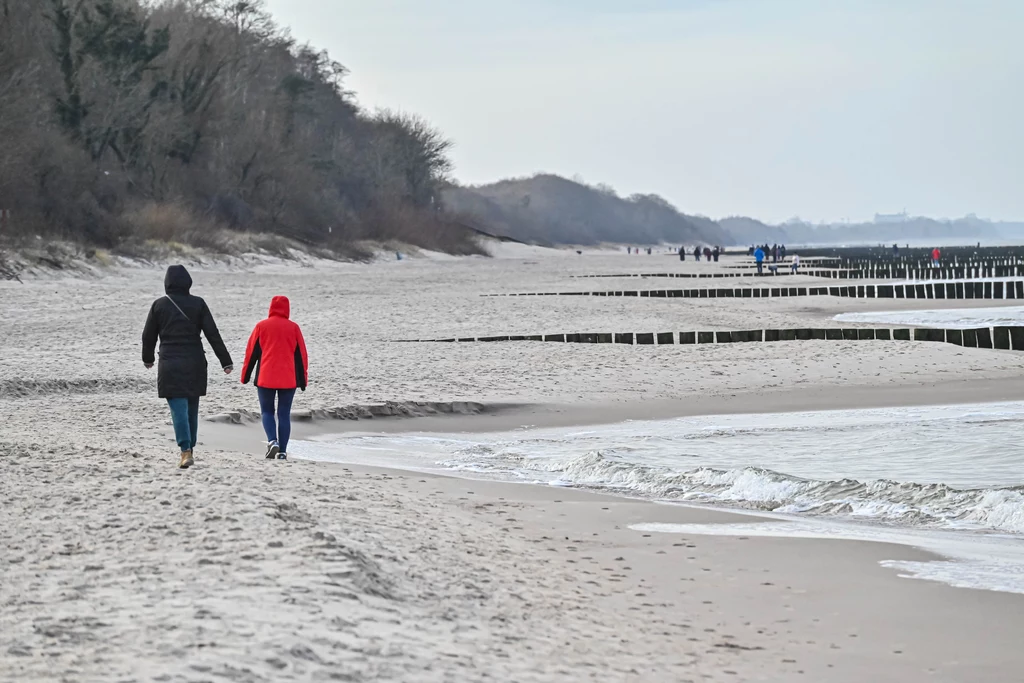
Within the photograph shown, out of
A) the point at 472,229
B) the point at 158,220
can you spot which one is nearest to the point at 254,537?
the point at 158,220

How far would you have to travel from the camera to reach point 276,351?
10.5 metres

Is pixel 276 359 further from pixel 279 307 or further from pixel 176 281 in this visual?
pixel 176 281

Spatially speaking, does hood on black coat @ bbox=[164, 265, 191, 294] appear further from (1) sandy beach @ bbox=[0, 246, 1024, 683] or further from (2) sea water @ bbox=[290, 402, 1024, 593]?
(2) sea water @ bbox=[290, 402, 1024, 593]

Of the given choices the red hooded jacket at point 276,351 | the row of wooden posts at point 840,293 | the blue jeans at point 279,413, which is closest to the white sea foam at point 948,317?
the row of wooden posts at point 840,293

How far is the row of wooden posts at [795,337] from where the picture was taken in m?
23.1

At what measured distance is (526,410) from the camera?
51.7 ft

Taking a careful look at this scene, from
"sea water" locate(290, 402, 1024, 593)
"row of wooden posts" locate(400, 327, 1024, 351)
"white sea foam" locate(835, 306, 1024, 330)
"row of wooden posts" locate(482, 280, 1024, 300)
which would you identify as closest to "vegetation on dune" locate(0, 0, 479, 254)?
"row of wooden posts" locate(482, 280, 1024, 300)

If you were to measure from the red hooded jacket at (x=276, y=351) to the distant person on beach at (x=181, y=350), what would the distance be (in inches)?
21.3

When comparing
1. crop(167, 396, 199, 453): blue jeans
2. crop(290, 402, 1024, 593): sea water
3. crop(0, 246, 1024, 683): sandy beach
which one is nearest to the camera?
crop(0, 246, 1024, 683): sandy beach

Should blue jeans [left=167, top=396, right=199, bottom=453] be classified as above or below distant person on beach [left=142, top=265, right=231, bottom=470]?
below

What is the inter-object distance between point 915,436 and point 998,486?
117 inches

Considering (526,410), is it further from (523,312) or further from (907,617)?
(523,312)

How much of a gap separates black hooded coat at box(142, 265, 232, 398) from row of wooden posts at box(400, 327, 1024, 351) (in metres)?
13.2

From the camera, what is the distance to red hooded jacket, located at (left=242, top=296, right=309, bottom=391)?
10.5 metres
